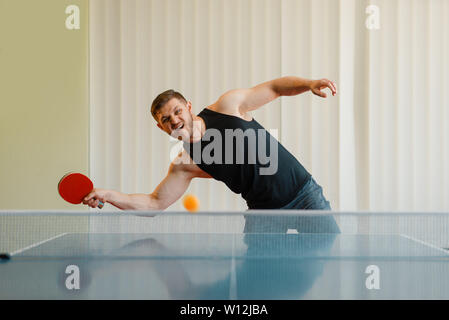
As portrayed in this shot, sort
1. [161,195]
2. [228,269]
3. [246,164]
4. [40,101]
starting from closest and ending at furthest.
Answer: [228,269]
[161,195]
[246,164]
[40,101]

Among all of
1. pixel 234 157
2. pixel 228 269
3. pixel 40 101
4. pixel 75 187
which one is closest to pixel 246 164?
pixel 234 157

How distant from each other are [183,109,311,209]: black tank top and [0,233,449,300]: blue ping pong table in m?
0.76

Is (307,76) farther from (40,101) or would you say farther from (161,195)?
(40,101)

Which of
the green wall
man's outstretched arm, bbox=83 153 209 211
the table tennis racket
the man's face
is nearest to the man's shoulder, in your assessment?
the man's face

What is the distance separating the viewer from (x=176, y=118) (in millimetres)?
2949

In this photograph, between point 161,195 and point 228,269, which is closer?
point 228,269

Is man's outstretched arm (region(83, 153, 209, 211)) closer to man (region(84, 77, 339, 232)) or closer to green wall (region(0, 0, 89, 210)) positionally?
man (region(84, 77, 339, 232))

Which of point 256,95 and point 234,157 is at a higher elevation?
point 256,95

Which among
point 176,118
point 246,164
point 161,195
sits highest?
point 176,118

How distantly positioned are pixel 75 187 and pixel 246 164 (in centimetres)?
118

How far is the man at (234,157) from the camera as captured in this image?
2.96m

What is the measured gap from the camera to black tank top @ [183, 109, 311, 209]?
2988 millimetres

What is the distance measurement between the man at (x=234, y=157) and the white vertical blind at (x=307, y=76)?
1.01m

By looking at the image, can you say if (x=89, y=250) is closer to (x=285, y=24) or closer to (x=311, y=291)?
(x=311, y=291)
